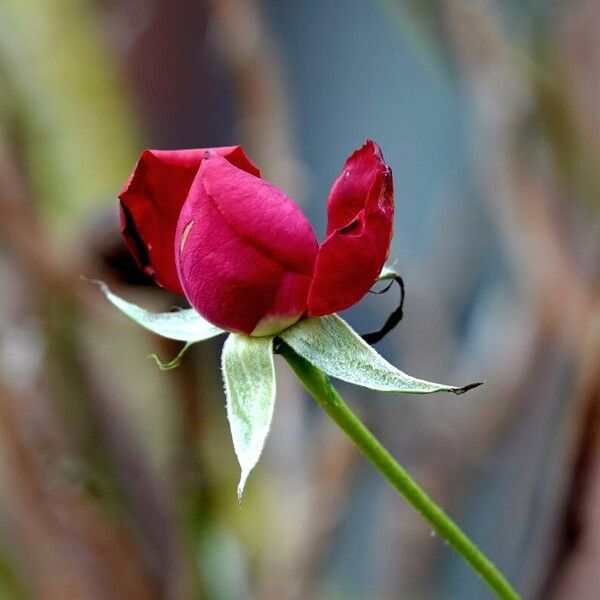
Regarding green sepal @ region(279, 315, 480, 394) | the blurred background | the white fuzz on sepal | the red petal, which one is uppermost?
the red petal

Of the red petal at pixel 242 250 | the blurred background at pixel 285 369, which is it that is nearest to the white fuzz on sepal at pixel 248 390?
the red petal at pixel 242 250

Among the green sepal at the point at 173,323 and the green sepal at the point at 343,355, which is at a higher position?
the green sepal at the point at 343,355

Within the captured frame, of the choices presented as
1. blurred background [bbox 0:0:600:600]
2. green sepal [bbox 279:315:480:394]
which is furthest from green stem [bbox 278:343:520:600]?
blurred background [bbox 0:0:600:600]

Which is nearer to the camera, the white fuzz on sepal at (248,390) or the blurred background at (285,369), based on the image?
the white fuzz on sepal at (248,390)

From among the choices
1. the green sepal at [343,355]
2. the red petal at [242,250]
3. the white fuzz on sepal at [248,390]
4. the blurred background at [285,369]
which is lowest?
→ the blurred background at [285,369]

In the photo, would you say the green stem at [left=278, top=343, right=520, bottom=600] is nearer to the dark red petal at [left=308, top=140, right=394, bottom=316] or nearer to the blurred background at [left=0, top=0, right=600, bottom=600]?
the dark red petal at [left=308, top=140, right=394, bottom=316]

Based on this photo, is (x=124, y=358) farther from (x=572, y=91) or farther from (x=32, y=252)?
(x=572, y=91)

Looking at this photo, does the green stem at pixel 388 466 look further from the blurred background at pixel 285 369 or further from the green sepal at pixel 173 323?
the blurred background at pixel 285 369
